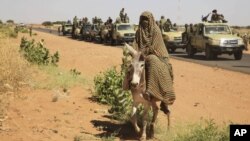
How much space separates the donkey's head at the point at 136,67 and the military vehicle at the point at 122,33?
27.8 meters

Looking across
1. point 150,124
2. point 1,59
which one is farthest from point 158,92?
point 1,59

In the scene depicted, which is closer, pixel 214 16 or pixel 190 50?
pixel 214 16

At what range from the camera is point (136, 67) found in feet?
22.7

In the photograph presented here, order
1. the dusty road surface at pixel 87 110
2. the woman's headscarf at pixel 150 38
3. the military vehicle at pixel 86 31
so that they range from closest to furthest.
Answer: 1. the woman's headscarf at pixel 150 38
2. the dusty road surface at pixel 87 110
3. the military vehicle at pixel 86 31

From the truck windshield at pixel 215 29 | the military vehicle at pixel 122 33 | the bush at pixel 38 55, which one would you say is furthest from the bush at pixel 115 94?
the military vehicle at pixel 122 33

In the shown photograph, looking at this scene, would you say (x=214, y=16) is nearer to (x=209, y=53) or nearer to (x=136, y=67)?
(x=209, y=53)

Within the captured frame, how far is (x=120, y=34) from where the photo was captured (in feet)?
116

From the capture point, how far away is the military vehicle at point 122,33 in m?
35.1

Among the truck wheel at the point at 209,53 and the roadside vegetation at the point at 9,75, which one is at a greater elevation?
the roadside vegetation at the point at 9,75

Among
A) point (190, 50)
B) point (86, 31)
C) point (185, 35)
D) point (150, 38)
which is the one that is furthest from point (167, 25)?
point (150, 38)

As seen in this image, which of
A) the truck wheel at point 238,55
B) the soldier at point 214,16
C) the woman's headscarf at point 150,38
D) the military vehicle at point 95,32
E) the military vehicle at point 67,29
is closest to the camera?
the woman's headscarf at point 150,38

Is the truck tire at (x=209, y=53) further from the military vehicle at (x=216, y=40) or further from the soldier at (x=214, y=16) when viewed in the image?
the soldier at (x=214, y=16)

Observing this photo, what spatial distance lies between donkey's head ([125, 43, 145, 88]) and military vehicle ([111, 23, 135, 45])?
27792 millimetres

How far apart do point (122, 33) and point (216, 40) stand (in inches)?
496
